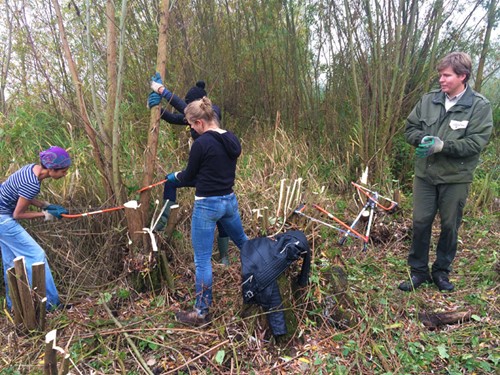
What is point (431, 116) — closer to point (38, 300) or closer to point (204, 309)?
point (204, 309)

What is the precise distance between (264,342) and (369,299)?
0.90m

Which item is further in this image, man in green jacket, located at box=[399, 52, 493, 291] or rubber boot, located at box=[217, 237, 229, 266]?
rubber boot, located at box=[217, 237, 229, 266]

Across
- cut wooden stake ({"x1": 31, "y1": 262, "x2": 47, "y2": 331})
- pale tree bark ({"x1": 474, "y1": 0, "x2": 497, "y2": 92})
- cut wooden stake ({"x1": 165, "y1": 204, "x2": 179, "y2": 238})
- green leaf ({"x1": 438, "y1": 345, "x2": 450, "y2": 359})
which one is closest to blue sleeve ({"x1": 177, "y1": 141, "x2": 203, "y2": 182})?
cut wooden stake ({"x1": 165, "y1": 204, "x2": 179, "y2": 238})

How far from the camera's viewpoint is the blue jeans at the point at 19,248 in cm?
271

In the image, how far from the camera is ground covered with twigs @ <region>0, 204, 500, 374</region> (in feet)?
7.18

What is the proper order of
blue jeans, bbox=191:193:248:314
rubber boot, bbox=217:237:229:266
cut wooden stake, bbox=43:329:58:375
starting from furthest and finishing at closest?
rubber boot, bbox=217:237:229:266
blue jeans, bbox=191:193:248:314
cut wooden stake, bbox=43:329:58:375

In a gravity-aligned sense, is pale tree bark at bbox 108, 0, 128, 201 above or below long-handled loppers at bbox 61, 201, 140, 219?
above

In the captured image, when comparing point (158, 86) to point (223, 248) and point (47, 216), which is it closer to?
point (47, 216)

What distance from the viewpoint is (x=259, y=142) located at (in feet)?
18.5

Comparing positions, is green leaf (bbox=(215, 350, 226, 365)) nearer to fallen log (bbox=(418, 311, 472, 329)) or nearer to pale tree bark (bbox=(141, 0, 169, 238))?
pale tree bark (bbox=(141, 0, 169, 238))

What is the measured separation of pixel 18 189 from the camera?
2637mm

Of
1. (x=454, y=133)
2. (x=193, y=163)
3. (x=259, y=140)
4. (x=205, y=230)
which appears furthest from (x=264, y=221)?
(x=259, y=140)

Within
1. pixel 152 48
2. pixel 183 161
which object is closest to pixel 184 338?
pixel 183 161

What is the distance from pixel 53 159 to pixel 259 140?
3.53m
